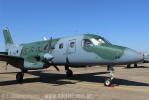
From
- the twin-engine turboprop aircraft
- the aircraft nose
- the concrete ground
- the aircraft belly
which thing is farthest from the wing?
the aircraft nose

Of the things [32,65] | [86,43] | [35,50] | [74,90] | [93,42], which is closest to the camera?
[74,90]

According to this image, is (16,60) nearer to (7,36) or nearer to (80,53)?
(80,53)

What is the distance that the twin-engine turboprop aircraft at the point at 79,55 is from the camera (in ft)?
37.0

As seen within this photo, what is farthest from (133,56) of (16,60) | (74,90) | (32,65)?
(16,60)

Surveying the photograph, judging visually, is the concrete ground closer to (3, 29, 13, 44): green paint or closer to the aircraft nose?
the aircraft nose

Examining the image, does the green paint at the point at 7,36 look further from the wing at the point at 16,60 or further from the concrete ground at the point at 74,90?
the concrete ground at the point at 74,90

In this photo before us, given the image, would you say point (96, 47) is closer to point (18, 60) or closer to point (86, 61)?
point (86, 61)

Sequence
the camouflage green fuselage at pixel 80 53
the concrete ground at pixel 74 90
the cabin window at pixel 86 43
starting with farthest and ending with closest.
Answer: the cabin window at pixel 86 43
the camouflage green fuselage at pixel 80 53
the concrete ground at pixel 74 90

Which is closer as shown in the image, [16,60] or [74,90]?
[74,90]

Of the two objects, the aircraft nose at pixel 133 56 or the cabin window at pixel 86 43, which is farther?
the cabin window at pixel 86 43

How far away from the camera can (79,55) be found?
13.3 meters

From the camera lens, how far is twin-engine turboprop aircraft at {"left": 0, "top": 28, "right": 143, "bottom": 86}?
37.0 ft

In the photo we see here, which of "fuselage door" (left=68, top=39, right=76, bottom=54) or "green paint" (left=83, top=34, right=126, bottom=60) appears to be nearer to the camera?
"green paint" (left=83, top=34, right=126, bottom=60)

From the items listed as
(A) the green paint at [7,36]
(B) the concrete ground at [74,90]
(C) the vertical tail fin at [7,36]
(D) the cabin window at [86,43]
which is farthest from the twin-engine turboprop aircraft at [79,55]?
(C) the vertical tail fin at [7,36]
